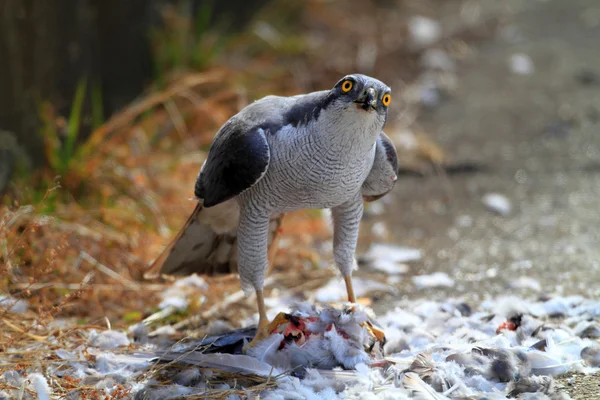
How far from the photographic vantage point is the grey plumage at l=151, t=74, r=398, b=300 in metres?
2.98

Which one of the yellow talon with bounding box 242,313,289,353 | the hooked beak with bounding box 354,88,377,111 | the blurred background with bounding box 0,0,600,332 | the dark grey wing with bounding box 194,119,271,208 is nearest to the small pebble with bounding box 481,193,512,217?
the blurred background with bounding box 0,0,600,332

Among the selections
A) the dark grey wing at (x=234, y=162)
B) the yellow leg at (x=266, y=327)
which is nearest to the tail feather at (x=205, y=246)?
the dark grey wing at (x=234, y=162)

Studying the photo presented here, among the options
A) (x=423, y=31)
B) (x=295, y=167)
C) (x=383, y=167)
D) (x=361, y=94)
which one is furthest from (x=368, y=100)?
(x=423, y=31)

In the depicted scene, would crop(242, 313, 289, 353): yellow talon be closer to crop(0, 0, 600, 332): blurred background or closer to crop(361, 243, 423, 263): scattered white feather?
crop(0, 0, 600, 332): blurred background

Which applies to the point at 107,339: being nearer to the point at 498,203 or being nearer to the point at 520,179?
the point at 498,203

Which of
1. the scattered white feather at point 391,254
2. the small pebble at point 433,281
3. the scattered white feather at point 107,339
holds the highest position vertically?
the scattered white feather at point 391,254

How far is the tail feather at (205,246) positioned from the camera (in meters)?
3.73

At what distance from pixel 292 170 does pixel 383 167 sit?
0.49 metres

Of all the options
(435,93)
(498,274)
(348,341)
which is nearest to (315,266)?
(498,274)

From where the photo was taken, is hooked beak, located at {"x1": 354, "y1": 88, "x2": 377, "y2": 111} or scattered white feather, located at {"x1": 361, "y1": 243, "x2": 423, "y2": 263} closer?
hooked beak, located at {"x1": 354, "y1": 88, "x2": 377, "y2": 111}

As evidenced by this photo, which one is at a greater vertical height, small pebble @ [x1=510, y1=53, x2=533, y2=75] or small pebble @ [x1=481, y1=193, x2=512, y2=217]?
small pebble @ [x1=510, y1=53, x2=533, y2=75]

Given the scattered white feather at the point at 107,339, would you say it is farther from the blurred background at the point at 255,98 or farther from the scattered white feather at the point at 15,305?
the scattered white feather at the point at 15,305

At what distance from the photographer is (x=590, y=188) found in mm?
5516

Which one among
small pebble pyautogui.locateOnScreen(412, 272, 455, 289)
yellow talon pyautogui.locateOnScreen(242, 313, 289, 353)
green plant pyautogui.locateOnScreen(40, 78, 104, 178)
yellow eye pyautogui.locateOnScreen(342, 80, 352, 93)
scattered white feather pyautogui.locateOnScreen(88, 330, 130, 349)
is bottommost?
scattered white feather pyautogui.locateOnScreen(88, 330, 130, 349)
